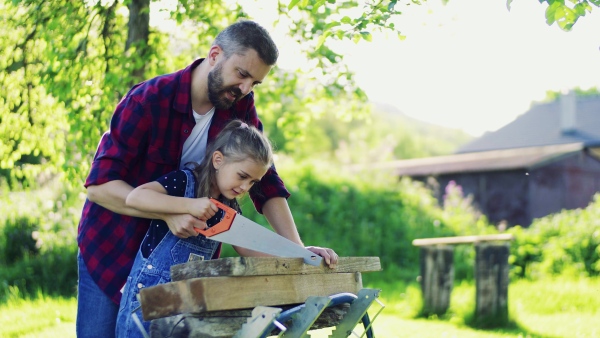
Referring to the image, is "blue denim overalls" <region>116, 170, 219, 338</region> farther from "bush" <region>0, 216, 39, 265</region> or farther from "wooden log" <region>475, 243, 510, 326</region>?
"bush" <region>0, 216, 39, 265</region>

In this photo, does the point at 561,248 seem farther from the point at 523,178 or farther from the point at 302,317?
the point at 523,178

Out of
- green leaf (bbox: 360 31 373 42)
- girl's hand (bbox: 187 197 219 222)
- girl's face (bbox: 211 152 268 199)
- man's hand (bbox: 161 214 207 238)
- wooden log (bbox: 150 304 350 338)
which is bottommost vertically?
wooden log (bbox: 150 304 350 338)

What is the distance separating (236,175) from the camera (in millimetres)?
3539

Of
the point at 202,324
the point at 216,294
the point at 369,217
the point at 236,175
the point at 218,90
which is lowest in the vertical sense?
A: the point at 369,217

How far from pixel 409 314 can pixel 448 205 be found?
291 inches

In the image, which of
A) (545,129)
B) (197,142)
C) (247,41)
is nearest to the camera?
(247,41)

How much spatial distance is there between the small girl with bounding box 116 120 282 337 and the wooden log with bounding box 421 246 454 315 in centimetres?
556

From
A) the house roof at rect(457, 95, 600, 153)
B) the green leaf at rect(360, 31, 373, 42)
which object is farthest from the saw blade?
the house roof at rect(457, 95, 600, 153)

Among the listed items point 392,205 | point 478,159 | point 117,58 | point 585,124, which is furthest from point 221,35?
point 585,124

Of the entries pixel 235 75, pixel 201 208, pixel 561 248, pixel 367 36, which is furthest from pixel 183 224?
pixel 561 248

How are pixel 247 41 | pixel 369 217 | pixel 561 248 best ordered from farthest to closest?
pixel 369 217 → pixel 561 248 → pixel 247 41

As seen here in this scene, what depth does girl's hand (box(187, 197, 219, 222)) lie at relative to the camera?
10.9 ft

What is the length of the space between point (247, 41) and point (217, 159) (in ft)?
1.98

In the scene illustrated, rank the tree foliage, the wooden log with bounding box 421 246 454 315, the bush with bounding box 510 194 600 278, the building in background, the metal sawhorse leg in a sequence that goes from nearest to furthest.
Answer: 1. the metal sawhorse leg
2. the tree foliage
3. the wooden log with bounding box 421 246 454 315
4. the bush with bounding box 510 194 600 278
5. the building in background
